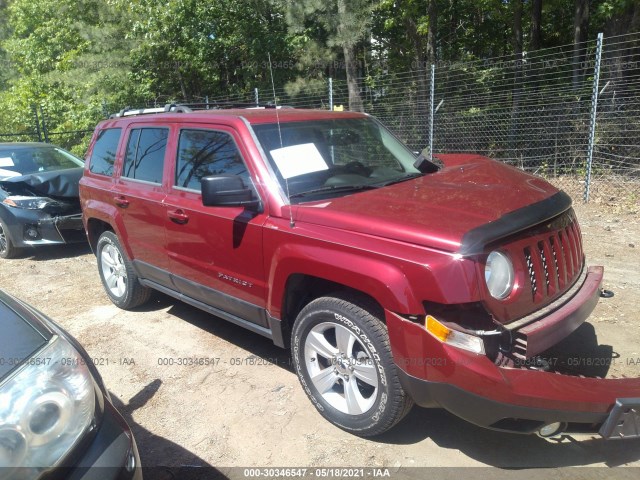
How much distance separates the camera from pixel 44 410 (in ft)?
6.14

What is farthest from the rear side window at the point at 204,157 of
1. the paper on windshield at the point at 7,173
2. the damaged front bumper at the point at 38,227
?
the paper on windshield at the point at 7,173

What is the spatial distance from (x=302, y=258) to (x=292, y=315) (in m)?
0.54

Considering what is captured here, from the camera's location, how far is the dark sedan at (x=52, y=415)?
69.5 inches

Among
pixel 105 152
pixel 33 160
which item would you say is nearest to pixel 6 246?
pixel 33 160

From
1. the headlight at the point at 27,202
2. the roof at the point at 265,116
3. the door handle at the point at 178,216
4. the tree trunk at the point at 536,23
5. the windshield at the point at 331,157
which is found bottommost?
the headlight at the point at 27,202

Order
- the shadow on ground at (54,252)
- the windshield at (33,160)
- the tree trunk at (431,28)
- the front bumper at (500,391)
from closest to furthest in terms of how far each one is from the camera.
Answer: the front bumper at (500,391) → the shadow on ground at (54,252) → the windshield at (33,160) → the tree trunk at (431,28)

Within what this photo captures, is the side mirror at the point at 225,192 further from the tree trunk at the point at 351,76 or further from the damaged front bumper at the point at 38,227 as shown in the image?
the tree trunk at the point at 351,76

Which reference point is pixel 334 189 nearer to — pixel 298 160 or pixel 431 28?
pixel 298 160

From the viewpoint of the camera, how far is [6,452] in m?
1.70

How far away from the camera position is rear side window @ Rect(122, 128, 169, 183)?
4191mm

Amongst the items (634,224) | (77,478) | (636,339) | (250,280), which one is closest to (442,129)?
(634,224)

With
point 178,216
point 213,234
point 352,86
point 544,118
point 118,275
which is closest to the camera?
point 213,234

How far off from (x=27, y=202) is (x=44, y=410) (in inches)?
241

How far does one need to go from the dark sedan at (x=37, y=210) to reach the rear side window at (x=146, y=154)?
308 centimetres
